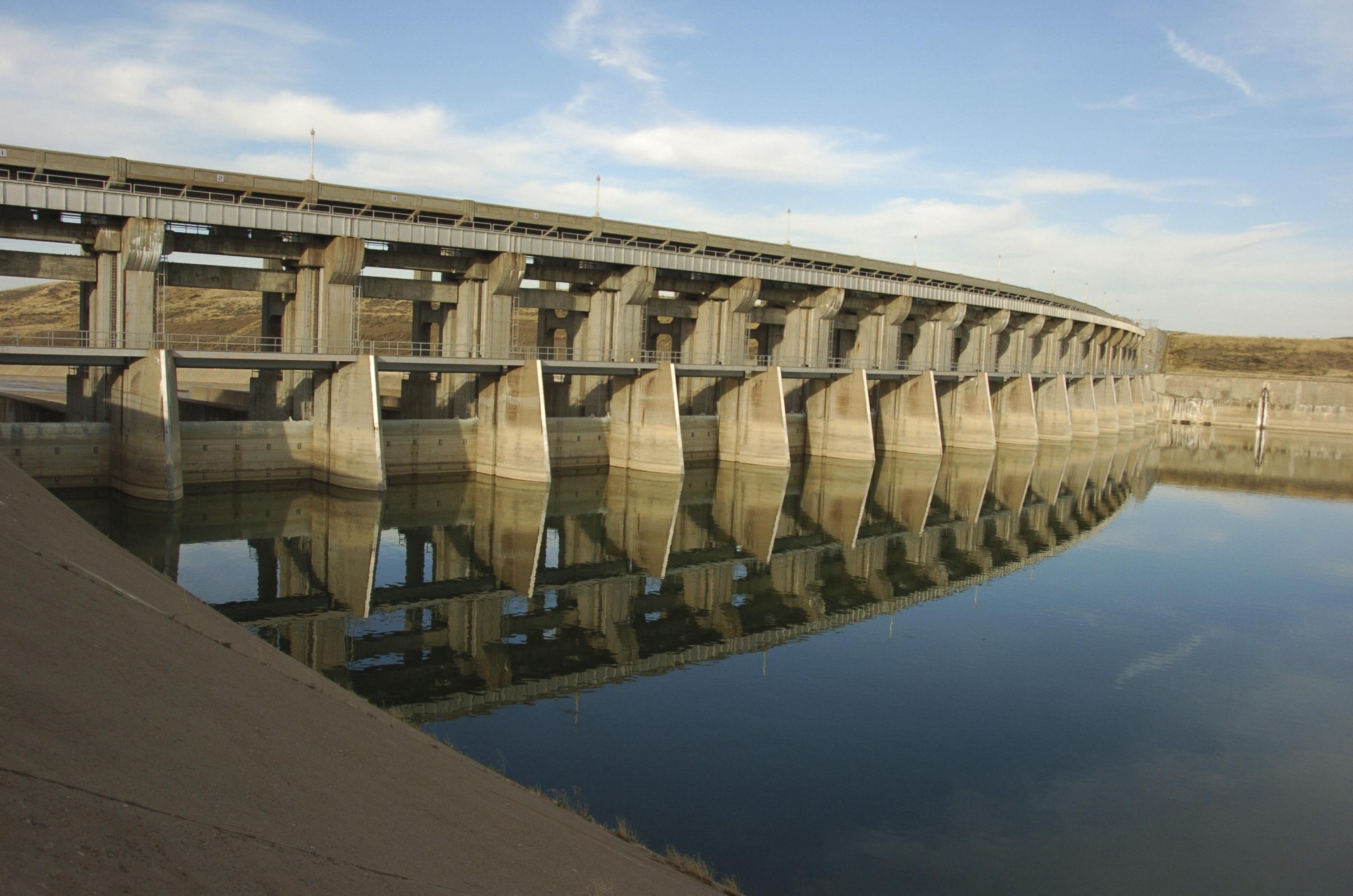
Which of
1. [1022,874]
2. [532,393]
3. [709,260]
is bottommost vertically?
[1022,874]

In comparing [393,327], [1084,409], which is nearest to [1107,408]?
[1084,409]

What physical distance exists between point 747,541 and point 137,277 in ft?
58.5

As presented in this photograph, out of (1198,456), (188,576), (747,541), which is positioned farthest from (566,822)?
(1198,456)

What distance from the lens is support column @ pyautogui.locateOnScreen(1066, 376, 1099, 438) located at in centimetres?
6600

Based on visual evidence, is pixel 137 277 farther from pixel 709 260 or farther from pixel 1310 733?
pixel 1310 733

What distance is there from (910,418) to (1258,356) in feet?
237

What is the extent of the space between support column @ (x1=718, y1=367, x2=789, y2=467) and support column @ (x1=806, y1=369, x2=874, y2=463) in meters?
4.43

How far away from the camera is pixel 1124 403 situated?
76.4m

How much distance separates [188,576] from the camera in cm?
2012

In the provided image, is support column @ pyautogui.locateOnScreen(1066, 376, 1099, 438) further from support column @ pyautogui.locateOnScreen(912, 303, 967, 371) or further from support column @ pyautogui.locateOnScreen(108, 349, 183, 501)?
support column @ pyautogui.locateOnScreen(108, 349, 183, 501)

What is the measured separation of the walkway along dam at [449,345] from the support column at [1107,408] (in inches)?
769

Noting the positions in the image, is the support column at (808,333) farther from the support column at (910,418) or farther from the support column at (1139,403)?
the support column at (1139,403)

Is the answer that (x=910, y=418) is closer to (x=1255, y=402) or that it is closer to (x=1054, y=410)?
(x=1054, y=410)

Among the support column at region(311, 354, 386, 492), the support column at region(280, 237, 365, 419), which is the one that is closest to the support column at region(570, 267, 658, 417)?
the support column at region(280, 237, 365, 419)
